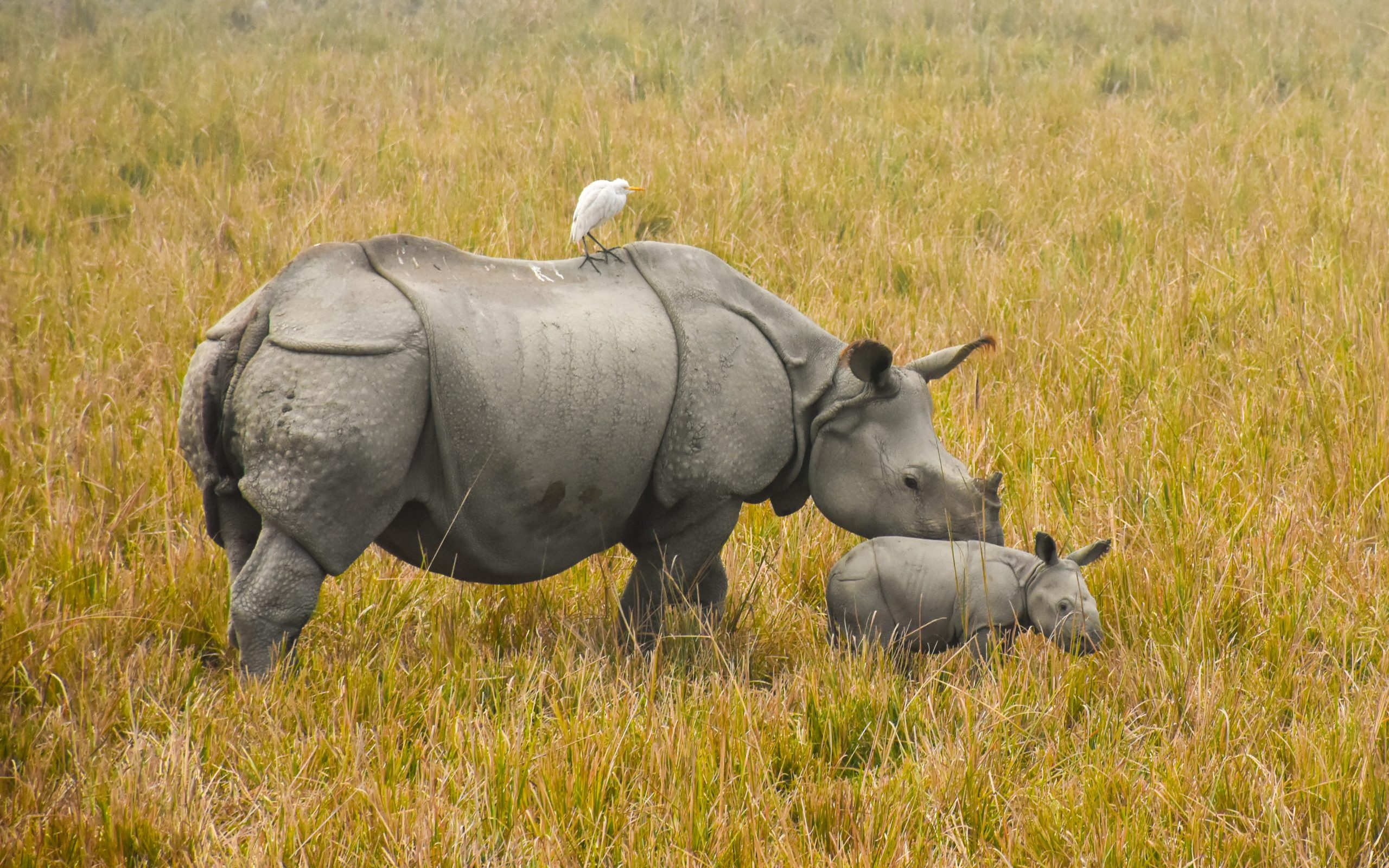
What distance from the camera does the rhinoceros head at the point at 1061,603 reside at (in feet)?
11.3

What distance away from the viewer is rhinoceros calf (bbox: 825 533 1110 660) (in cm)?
346

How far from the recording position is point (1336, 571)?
4.03 meters

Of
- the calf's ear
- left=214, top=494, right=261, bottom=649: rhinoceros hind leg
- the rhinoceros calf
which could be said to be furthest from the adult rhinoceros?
the calf's ear

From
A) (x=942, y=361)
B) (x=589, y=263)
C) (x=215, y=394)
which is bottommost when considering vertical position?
(x=942, y=361)

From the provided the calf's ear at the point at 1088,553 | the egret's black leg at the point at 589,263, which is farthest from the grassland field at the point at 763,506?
the egret's black leg at the point at 589,263

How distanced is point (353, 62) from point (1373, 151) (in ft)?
22.4

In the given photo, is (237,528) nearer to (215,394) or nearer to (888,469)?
(215,394)

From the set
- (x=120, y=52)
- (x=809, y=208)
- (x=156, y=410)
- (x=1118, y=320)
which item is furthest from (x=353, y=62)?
(x=1118, y=320)

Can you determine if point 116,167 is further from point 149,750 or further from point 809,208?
point 149,750

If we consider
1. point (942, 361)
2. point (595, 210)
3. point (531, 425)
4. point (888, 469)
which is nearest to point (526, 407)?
point (531, 425)

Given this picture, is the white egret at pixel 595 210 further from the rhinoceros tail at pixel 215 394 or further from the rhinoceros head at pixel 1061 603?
the rhinoceros head at pixel 1061 603

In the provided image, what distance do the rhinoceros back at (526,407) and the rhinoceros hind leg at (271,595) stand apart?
12.3 inches

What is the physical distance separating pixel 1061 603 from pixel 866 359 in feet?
2.61

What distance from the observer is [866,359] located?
11.3ft
